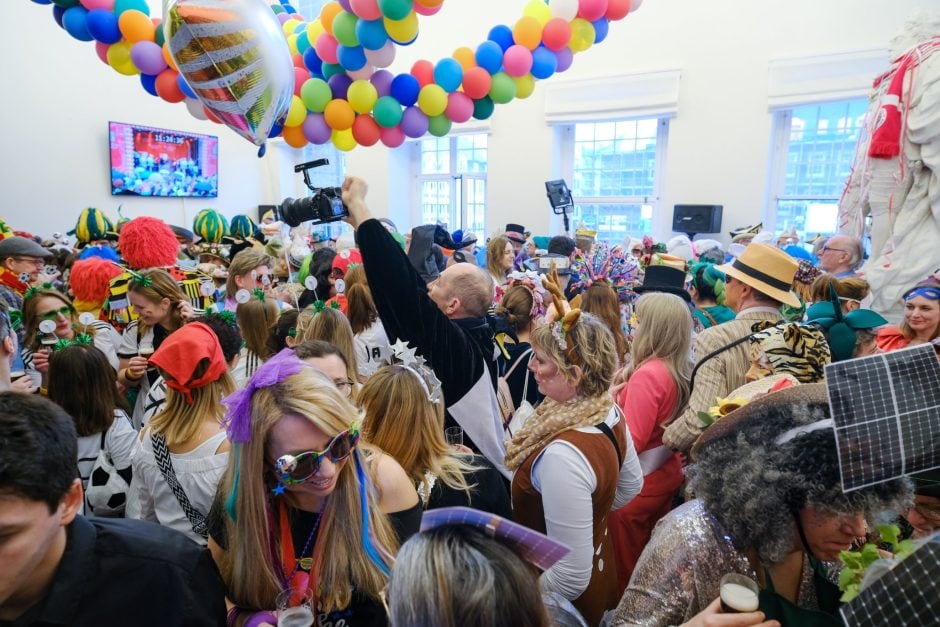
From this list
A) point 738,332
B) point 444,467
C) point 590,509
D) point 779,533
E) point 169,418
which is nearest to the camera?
point 779,533

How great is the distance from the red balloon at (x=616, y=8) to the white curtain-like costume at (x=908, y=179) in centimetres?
204

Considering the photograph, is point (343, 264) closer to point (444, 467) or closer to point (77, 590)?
point (444, 467)

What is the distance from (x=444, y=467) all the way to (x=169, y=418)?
894mm

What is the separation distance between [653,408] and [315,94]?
10.9 feet

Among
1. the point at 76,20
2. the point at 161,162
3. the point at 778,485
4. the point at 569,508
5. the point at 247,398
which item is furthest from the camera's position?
the point at 161,162

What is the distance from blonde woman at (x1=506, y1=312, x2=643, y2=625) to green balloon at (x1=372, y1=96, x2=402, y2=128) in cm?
298

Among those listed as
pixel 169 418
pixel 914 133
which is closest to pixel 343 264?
pixel 169 418

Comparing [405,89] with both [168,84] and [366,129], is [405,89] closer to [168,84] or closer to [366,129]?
[366,129]

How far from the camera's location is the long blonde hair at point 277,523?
47.7 inches

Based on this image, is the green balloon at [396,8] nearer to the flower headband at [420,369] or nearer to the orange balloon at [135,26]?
the orange balloon at [135,26]

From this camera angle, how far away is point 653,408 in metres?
2.19

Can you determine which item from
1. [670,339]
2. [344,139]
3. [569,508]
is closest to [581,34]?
[344,139]

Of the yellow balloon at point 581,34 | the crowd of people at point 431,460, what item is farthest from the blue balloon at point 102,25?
the yellow balloon at point 581,34

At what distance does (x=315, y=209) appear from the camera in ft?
7.23
